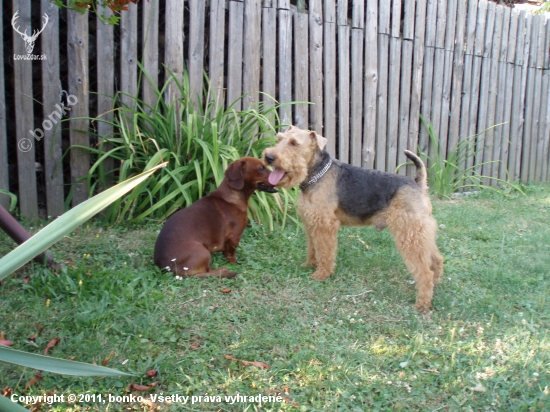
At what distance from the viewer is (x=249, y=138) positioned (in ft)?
15.8

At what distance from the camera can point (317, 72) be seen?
5.62 meters

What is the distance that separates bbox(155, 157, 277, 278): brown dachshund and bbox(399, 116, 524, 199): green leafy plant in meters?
3.63

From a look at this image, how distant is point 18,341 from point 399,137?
17.8 ft

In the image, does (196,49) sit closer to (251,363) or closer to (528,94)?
(251,363)

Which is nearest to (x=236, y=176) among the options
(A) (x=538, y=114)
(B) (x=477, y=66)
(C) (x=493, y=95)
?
(B) (x=477, y=66)

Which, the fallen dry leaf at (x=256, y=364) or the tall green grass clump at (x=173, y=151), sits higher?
the tall green grass clump at (x=173, y=151)

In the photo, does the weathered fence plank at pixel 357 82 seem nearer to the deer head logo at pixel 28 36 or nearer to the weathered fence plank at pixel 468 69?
the weathered fence plank at pixel 468 69

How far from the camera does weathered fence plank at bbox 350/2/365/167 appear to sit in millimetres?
5883

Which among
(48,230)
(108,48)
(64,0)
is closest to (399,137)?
(108,48)

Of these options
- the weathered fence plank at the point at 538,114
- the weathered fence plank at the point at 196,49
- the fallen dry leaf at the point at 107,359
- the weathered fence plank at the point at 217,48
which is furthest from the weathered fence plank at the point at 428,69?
the fallen dry leaf at the point at 107,359

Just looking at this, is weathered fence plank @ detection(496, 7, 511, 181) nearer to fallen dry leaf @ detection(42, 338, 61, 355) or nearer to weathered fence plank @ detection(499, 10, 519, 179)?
weathered fence plank @ detection(499, 10, 519, 179)

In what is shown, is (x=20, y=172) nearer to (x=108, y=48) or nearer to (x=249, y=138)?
(x=108, y=48)

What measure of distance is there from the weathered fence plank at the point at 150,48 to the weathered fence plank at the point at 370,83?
2.75 meters

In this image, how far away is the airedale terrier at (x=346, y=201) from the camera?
11.1ft
